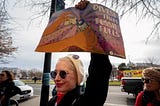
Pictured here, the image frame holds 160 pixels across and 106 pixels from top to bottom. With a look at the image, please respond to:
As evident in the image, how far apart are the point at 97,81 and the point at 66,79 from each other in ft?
0.69

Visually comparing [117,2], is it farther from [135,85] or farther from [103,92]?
[135,85]

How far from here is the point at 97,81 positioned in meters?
1.75

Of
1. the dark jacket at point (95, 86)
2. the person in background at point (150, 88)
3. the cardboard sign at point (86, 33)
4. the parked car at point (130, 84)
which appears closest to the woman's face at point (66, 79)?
the dark jacket at point (95, 86)

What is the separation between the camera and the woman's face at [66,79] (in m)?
1.82

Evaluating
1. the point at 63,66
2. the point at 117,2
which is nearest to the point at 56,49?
the point at 63,66

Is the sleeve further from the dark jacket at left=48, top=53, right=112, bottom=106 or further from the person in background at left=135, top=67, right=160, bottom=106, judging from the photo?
the person in background at left=135, top=67, right=160, bottom=106

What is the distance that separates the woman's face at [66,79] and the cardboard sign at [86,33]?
0.70 feet

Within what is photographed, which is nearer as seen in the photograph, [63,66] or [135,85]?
[63,66]

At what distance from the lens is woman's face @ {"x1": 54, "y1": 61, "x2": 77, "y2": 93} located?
182 cm

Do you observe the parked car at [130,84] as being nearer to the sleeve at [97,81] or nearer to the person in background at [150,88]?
the person in background at [150,88]

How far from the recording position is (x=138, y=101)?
126 inches

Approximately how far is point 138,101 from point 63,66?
5.34 feet

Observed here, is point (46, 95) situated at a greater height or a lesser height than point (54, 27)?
lesser

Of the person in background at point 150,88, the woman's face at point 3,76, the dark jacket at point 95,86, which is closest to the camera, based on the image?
the dark jacket at point 95,86
